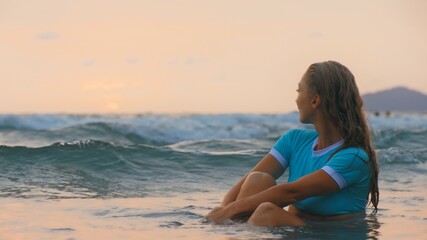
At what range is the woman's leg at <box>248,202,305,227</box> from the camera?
197 inches

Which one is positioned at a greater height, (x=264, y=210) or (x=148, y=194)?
(x=264, y=210)

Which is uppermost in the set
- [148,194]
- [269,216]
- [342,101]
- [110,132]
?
[342,101]

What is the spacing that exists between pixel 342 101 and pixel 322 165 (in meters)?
0.44

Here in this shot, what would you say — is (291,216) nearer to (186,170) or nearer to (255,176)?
(255,176)

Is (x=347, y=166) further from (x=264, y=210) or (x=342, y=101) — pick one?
(x=264, y=210)

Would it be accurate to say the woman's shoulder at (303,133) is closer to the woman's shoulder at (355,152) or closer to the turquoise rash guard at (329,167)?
the turquoise rash guard at (329,167)

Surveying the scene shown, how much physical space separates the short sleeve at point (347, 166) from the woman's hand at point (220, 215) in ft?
2.50

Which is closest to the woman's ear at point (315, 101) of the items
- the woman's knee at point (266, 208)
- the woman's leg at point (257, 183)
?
the woman's leg at point (257, 183)

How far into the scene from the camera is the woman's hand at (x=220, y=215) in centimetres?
522

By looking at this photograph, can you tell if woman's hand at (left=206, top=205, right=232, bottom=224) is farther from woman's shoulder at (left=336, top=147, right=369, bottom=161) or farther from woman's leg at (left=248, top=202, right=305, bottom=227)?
woman's shoulder at (left=336, top=147, right=369, bottom=161)

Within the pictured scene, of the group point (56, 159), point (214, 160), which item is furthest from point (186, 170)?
point (56, 159)

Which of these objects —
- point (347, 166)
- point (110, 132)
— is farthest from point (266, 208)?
point (110, 132)

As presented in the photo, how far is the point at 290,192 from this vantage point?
4918 mm

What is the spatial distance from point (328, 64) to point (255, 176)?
901mm
